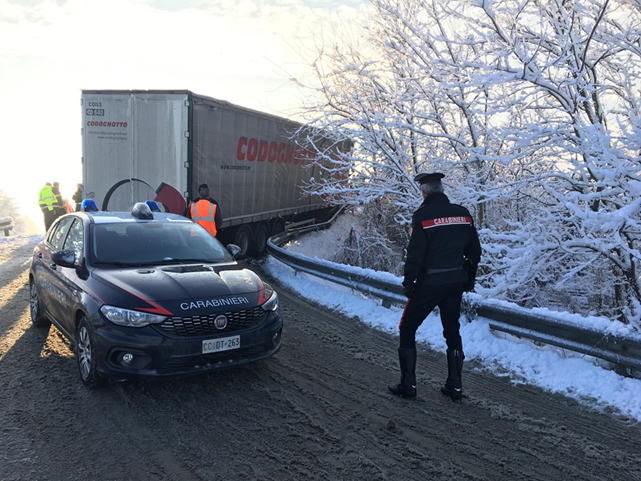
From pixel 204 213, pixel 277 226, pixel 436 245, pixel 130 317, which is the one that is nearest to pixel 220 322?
pixel 130 317

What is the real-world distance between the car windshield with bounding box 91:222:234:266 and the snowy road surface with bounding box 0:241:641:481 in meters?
1.20

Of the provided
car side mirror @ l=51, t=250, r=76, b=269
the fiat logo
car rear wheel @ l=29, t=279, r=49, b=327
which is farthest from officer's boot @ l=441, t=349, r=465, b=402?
car rear wheel @ l=29, t=279, r=49, b=327

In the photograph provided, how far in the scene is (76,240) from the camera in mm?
5316

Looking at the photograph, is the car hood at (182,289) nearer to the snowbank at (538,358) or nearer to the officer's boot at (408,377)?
the officer's boot at (408,377)

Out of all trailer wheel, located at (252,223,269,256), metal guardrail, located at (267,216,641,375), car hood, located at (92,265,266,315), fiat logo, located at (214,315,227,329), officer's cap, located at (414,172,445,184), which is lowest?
trailer wheel, located at (252,223,269,256)

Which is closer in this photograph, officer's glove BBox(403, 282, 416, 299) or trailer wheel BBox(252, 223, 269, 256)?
officer's glove BBox(403, 282, 416, 299)

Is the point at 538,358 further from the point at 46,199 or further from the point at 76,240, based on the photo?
the point at 46,199

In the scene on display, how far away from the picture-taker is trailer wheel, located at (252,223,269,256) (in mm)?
13602

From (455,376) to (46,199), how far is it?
540 inches

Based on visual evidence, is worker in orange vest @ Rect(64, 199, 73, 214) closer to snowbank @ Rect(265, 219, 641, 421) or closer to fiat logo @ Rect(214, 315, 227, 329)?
snowbank @ Rect(265, 219, 641, 421)

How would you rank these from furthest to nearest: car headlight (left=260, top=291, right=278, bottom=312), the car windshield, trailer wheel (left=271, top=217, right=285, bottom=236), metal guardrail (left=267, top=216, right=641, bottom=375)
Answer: trailer wheel (left=271, top=217, right=285, bottom=236) < the car windshield < car headlight (left=260, top=291, right=278, bottom=312) < metal guardrail (left=267, top=216, right=641, bottom=375)

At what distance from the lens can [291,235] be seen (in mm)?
15617

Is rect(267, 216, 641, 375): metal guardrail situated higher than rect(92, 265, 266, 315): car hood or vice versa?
rect(92, 265, 266, 315): car hood

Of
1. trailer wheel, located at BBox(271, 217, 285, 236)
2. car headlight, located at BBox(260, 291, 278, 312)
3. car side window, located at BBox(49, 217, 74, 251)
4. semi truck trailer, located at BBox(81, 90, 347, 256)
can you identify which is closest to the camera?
car headlight, located at BBox(260, 291, 278, 312)
